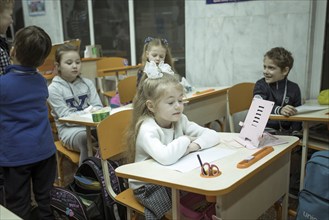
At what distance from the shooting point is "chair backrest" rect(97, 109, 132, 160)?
5.91 ft

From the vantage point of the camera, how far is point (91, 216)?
1872 millimetres

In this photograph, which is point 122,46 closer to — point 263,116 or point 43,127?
point 43,127

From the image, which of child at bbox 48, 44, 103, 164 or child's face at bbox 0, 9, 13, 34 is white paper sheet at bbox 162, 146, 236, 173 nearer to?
child at bbox 48, 44, 103, 164

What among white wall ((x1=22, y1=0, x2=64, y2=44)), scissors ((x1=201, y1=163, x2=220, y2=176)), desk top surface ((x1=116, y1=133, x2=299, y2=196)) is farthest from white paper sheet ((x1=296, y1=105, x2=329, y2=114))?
white wall ((x1=22, y1=0, x2=64, y2=44))

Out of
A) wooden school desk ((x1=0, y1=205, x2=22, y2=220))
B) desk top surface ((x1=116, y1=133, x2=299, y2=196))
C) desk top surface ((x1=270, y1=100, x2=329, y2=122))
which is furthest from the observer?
desk top surface ((x1=270, y1=100, x2=329, y2=122))

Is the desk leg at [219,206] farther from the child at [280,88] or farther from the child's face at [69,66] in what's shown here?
the child's face at [69,66]

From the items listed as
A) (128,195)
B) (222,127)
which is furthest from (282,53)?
(128,195)

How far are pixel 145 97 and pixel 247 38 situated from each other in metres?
1.93

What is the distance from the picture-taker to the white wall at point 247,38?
3.02 meters

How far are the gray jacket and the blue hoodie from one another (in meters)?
0.70

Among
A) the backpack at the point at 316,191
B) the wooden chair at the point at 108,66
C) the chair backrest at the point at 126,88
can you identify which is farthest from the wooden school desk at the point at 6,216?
the wooden chair at the point at 108,66

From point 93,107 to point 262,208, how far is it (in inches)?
63.3

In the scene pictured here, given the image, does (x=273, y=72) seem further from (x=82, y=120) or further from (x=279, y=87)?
(x=82, y=120)

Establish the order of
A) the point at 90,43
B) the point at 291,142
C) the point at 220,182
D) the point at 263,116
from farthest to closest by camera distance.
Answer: the point at 90,43
the point at 291,142
the point at 263,116
the point at 220,182
